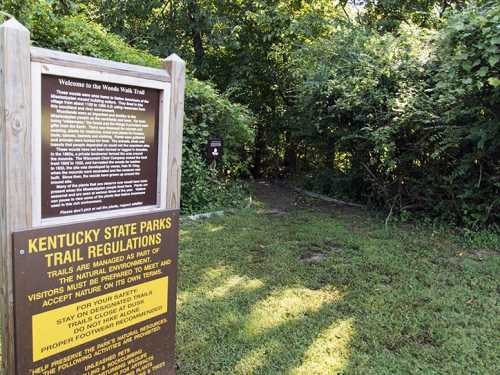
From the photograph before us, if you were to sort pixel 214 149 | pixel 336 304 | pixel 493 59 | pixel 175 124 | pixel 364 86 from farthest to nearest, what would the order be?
1. pixel 214 149
2. pixel 364 86
3. pixel 493 59
4. pixel 336 304
5. pixel 175 124

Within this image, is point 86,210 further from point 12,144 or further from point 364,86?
point 364,86

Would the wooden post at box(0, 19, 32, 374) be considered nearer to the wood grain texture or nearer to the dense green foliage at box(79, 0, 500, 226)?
the wood grain texture

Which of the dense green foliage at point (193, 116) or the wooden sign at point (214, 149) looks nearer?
the dense green foliage at point (193, 116)

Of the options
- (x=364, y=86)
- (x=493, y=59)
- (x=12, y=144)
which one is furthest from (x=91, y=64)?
(x=364, y=86)

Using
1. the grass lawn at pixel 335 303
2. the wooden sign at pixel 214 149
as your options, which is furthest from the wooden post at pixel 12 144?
the wooden sign at pixel 214 149

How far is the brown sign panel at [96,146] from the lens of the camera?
1701mm

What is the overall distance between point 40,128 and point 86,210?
1.35 feet

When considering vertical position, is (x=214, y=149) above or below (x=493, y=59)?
below

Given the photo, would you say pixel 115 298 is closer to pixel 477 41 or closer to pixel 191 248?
pixel 191 248

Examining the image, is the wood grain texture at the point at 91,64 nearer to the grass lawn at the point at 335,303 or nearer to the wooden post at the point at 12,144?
the wooden post at the point at 12,144

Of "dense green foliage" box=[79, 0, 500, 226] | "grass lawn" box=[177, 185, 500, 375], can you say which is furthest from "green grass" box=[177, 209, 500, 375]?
"dense green foliage" box=[79, 0, 500, 226]

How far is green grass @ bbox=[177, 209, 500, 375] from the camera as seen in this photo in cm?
263

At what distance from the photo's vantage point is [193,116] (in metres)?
6.68

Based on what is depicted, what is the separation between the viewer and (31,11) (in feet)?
15.1
